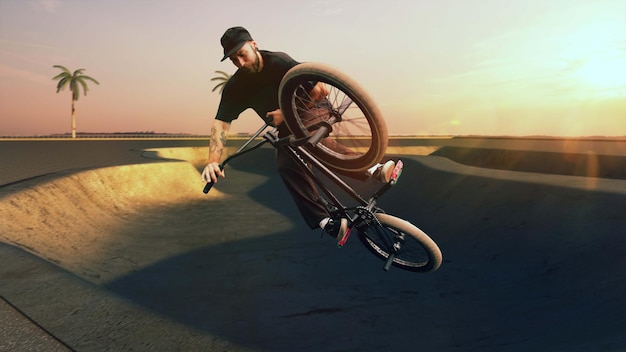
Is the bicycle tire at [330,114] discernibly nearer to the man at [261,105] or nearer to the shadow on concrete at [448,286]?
the man at [261,105]

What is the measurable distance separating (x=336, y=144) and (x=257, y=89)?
1028 mm

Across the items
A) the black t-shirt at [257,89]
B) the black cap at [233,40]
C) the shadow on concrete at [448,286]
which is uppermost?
the black cap at [233,40]

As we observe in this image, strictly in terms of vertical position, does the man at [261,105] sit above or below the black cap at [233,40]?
below

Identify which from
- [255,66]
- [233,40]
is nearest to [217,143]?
[255,66]

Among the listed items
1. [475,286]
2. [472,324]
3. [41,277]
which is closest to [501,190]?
[475,286]

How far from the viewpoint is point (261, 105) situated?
4223mm

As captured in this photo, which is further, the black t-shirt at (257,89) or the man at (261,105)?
the black t-shirt at (257,89)

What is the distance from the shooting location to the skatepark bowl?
3.45m

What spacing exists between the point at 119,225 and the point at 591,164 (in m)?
17.6

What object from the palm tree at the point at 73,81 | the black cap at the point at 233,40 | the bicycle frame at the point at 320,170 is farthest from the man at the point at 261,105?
the palm tree at the point at 73,81

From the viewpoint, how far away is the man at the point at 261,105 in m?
3.71

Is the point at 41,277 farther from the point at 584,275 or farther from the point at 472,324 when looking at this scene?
the point at 584,275

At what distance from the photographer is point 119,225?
419 inches

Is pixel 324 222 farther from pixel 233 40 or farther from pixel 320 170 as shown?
pixel 233 40
